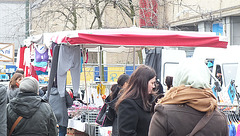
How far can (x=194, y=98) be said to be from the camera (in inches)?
118

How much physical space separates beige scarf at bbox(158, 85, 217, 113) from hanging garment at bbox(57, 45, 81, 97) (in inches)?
249

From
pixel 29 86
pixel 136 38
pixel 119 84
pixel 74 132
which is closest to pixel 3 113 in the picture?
pixel 29 86

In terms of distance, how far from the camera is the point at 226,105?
7.24m

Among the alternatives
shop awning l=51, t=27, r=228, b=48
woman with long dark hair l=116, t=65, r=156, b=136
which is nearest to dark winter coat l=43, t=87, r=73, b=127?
shop awning l=51, t=27, r=228, b=48

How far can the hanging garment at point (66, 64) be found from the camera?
30.0ft

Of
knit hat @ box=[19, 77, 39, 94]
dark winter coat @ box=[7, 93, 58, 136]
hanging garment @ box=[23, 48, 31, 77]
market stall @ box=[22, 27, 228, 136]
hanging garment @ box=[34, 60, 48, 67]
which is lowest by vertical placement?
dark winter coat @ box=[7, 93, 58, 136]

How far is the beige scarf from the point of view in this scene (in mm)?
3006

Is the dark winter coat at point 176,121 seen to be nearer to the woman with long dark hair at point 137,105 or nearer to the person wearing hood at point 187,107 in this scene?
the person wearing hood at point 187,107

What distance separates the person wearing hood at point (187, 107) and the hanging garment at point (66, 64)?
20.6 ft

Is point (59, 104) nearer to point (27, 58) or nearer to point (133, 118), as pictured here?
point (27, 58)

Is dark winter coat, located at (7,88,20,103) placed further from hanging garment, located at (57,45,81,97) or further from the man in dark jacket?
the man in dark jacket

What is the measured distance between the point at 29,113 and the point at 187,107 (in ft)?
8.67

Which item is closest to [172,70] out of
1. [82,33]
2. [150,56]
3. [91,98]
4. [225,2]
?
[150,56]

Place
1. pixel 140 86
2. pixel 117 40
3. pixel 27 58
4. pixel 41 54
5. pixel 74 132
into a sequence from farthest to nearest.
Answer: pixel 27 58
pixel 41 54
pixel 74 132
pixel 117 40
pixel 140 86
